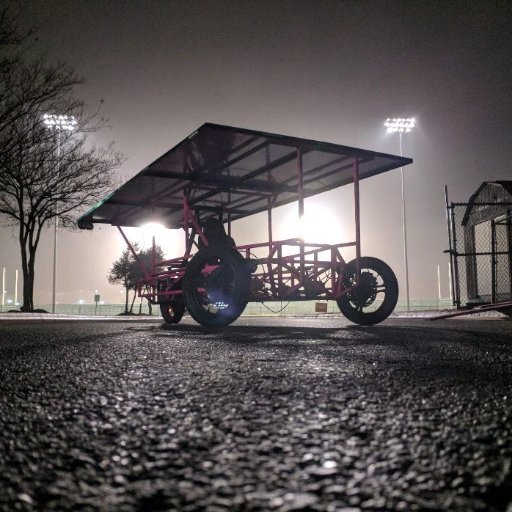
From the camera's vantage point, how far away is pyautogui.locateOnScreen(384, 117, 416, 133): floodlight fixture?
43.1 m

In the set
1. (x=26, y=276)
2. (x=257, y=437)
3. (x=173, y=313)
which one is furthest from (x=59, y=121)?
(x=257, y=437)

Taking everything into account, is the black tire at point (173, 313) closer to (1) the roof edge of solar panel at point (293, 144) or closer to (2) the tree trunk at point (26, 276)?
(1) the roof edge of solar panel at point (293, 144)

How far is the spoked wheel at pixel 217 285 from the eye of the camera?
19.5 ft

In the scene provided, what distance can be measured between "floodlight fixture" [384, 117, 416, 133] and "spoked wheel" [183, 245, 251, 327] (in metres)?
41.2

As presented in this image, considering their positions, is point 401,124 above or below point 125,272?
above

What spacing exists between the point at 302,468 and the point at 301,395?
75 cm

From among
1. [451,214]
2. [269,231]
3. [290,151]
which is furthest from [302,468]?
[451,214]

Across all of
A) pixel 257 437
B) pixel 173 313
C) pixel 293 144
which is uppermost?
pixel 293 144

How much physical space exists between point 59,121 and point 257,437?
2088cm

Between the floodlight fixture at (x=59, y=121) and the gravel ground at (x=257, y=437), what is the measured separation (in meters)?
17.7

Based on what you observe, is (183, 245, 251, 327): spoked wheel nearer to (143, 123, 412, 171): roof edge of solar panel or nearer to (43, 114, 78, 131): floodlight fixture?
(143, 123, 412, 171): roof edge of solar panel

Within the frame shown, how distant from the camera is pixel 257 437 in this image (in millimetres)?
1238

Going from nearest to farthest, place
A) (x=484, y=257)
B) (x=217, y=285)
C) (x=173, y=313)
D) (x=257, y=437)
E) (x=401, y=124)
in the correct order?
1. (x=257, y=437)
2. (x=217, y=285)
3. (x=173, y=313)
4. (x=484, y=257)
5. (x=401, y=124)

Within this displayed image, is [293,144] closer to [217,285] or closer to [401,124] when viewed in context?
[217,285]
